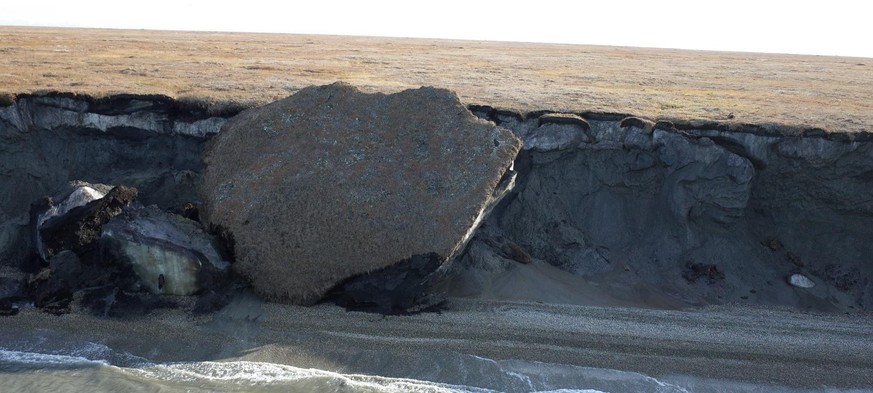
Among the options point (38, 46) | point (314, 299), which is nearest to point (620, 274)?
point (314, 299)

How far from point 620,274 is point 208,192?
6950 millimetres

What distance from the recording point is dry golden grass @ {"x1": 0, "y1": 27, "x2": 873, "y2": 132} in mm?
13242

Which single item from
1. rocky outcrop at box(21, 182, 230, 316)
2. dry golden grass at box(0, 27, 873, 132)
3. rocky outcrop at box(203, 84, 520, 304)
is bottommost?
rocky outcrop at box(21, 182, 230, 316)

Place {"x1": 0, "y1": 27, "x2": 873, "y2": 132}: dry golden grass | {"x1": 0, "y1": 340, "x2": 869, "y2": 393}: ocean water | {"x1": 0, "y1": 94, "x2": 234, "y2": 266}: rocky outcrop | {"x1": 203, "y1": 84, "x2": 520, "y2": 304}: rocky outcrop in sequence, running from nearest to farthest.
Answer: {"x1": 0, "y1": 340, "x2": 869, "y2": 393}: ocean water, {"x1": 203, "y1": 84, "x2": 520, "y2": 304}: rocky outcrop, {"x1": 0, "y1": 94, "x2": 234, "y2": 266}: rocky outcrop, {"x1": 0, "y1": 27, "x2": 873, "y2": 132}: dry golden grass

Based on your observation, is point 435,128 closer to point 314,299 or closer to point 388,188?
point 388,188

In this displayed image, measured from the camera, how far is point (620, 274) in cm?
1147

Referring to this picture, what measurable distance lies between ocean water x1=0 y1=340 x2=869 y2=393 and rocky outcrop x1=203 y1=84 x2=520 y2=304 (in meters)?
1.50

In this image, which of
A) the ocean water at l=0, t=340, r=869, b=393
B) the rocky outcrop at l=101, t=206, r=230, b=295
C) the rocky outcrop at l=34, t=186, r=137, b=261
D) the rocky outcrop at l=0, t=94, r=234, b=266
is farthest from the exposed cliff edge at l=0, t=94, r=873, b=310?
the ocean water at l=0, t=340, r=869, b=393

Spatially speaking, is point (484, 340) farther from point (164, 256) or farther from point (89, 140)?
point (89, 140)

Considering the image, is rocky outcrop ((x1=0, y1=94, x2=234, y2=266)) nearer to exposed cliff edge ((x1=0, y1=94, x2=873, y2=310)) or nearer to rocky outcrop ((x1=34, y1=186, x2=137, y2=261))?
exposed cliff edge ((x1=0, y1=94, x2=873, y2=310))

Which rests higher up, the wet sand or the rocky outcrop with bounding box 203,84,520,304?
the rocky outcrop with bounding box 203,84,520,304

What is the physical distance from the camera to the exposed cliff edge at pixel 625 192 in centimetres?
1132

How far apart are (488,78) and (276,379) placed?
1188 centimetres

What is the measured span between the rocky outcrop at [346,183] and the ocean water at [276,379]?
4.92 feet
